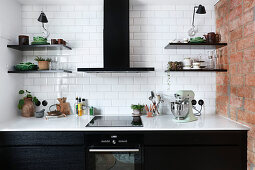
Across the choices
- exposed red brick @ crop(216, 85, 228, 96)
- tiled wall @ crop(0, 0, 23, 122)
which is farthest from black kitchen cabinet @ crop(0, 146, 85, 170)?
exposed red brick @ crop(216, 85, 228, 96)

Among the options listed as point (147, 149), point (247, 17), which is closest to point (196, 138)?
point (147, 149)

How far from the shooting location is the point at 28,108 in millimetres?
2781

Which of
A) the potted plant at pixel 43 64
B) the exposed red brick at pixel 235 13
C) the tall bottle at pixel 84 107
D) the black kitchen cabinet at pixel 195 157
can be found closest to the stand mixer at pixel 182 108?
the black kitchen cabinet at pixel 195 157

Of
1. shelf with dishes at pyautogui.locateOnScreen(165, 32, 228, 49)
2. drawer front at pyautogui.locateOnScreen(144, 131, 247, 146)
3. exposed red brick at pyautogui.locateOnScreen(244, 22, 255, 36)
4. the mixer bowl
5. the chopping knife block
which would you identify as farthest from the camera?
the chopping knife block

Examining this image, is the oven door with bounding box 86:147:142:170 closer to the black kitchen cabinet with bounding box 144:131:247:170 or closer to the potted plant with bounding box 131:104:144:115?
the black kitchen cabinet with bounding box 144:131:247:170

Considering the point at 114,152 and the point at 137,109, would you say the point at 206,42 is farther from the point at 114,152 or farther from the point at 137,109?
the point at 114,152

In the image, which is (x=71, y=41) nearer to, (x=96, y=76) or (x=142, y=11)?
(x=96, y=76)

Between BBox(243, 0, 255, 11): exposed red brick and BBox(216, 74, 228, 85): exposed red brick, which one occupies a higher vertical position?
BBox(243, 0, 255, 11): exposed red brick

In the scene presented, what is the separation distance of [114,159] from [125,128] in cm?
37

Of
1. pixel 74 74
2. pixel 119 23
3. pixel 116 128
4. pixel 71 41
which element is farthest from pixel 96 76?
pixel 116 128

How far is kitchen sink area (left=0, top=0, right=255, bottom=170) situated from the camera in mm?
2150

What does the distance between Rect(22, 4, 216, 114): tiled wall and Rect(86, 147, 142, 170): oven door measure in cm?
89

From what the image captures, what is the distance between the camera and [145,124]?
231cm

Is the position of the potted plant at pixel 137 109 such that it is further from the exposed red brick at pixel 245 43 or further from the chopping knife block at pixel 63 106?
the exposed red brick at pixel 245 43
